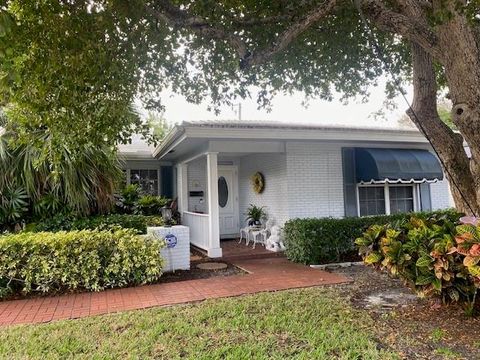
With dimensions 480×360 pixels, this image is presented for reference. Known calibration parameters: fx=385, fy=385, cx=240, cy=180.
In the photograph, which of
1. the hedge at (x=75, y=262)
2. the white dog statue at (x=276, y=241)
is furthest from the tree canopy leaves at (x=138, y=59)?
the white dog statue at (x=276, y=241)

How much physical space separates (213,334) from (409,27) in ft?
15.7

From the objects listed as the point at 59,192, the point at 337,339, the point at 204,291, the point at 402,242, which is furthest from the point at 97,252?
the point at 402,242

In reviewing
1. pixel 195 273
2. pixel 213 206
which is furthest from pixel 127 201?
pixel 195 273

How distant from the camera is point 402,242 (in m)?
5.62

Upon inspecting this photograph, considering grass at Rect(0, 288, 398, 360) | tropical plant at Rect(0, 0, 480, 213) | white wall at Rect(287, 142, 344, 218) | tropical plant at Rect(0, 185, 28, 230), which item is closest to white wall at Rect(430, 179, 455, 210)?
white wall at Rect(287, 142, 344, 218)

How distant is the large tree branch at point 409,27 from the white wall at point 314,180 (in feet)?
18.4

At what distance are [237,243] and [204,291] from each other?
5.48 m

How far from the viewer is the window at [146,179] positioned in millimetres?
15086

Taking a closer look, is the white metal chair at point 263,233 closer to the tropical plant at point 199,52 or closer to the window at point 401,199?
the window at point 401,199

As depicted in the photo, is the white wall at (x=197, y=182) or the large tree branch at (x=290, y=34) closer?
the large tree branch at (x=290, y=34)

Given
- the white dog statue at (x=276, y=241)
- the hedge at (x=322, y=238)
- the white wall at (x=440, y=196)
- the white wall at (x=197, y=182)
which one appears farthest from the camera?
the white wall at (x=197, y=182)

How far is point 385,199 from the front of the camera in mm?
11906

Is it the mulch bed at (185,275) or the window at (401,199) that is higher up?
the window at (401,199)

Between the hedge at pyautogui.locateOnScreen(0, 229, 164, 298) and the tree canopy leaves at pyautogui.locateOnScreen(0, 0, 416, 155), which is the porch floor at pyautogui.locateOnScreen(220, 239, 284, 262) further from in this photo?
the tree canopy leaves at pyautogui.locateOnScreen(0, 0, 416, 155)
